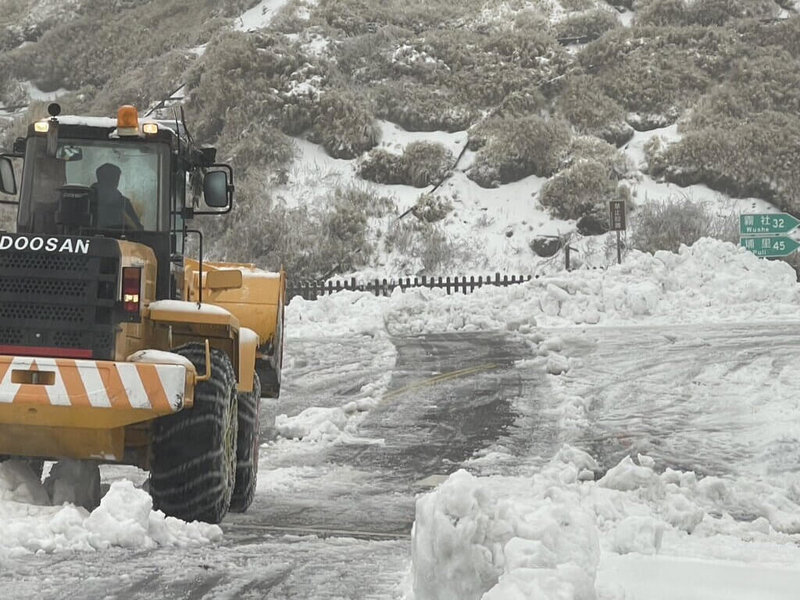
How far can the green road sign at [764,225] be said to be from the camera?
2547 cm

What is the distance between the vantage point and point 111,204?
7.16m

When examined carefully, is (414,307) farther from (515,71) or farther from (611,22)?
(611,22)

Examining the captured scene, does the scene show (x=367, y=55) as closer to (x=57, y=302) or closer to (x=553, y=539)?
(x=57, y=302)

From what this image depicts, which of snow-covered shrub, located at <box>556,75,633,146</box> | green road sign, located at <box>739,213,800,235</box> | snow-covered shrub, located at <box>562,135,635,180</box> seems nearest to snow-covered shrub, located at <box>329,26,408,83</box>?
snow-covered shrub, located at <box>556,75,633,146</box>

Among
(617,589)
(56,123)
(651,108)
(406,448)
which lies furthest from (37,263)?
(651,108)

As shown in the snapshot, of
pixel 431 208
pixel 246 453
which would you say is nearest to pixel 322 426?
pixel 246 453

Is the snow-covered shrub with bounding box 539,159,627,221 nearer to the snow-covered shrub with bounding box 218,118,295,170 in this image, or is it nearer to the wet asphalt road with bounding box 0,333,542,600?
the snow-covered shrub with bounding box 218,118,295,170

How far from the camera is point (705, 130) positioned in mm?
38250

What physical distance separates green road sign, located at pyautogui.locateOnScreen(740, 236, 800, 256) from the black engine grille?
21585mm

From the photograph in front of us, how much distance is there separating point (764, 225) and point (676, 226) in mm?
8738

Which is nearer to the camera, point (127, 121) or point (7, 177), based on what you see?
point (127, 121)

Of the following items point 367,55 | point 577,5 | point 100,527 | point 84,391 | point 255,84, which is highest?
point 577,5

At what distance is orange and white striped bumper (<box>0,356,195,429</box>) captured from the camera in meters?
5.84

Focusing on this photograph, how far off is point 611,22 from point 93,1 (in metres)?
26.8
